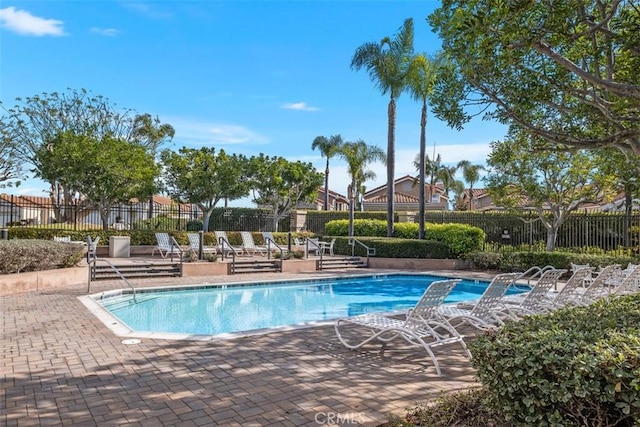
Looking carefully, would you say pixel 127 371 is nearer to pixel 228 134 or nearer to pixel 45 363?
pixel 45 363

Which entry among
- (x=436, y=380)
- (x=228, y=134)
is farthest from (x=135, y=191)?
(x=436, y=380)

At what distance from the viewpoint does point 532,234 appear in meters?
20.9

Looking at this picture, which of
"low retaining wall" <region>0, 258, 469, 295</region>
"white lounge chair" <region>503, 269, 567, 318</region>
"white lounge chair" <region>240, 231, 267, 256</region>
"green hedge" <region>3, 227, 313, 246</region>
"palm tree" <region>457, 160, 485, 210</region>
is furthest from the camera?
"palm tree" <region>457, 160, 485, 210</region>

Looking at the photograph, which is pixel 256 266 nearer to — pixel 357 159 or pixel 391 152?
pixel 391 152

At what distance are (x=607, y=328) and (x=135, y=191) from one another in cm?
1947

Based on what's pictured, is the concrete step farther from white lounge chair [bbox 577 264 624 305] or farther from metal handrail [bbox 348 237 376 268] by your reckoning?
white lounge chair [bbox 577 264 624 305]

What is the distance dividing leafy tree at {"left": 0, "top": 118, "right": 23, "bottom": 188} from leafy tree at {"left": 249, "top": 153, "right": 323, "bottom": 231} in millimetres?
13333

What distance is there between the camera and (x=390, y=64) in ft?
65.3

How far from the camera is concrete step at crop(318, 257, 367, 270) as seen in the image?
1781cm

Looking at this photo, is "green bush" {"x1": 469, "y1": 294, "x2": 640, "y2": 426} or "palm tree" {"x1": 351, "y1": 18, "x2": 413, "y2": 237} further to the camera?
"palm tree" {"x1": 351, "y1": 18, "x2": 413, "y2": 237}

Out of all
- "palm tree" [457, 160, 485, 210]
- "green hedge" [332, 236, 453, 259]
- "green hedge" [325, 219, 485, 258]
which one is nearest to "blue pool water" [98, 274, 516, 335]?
"green hedge" [332, 236, 453, 259]

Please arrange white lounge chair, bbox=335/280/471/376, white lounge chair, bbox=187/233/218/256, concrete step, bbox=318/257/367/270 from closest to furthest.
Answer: white lounge chair, bbox=335/280/471/376, white lounge chair, bbox=187/233/218/256, concrete step, bbox=318/257/367/270

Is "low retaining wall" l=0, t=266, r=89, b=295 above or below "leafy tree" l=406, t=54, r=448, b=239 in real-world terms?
below

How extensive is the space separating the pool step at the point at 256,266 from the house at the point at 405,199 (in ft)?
52.6
